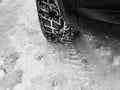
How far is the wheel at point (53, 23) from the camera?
1.78m

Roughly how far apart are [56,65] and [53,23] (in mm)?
420

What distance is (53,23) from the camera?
6.18ft

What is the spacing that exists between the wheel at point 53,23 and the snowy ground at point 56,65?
144mm

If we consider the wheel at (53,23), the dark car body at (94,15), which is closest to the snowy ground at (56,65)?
the wheel at (53,23)

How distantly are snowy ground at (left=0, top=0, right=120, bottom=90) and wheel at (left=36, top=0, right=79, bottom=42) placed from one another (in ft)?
0.47

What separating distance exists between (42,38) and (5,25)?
0.64 metres

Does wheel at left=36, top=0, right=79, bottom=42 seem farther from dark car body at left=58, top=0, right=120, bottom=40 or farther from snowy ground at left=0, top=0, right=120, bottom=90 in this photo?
dark car body at left=58, top=0, right=120, bottom=40

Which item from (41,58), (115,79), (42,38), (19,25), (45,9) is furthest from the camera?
(19,25)

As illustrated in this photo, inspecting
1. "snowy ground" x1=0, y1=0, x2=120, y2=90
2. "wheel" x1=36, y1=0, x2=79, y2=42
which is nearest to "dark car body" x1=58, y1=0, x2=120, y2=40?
"wheel" x1=36, y1=0, x2=79, y2=42

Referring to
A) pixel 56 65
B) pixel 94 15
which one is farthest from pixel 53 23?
pixel 94 15

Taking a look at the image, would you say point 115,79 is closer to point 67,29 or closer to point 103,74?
point 103,74

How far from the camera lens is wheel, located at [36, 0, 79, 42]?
178 centimetres

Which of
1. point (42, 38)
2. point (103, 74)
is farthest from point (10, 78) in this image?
point (103, 74)

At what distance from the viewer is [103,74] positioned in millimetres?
1748
